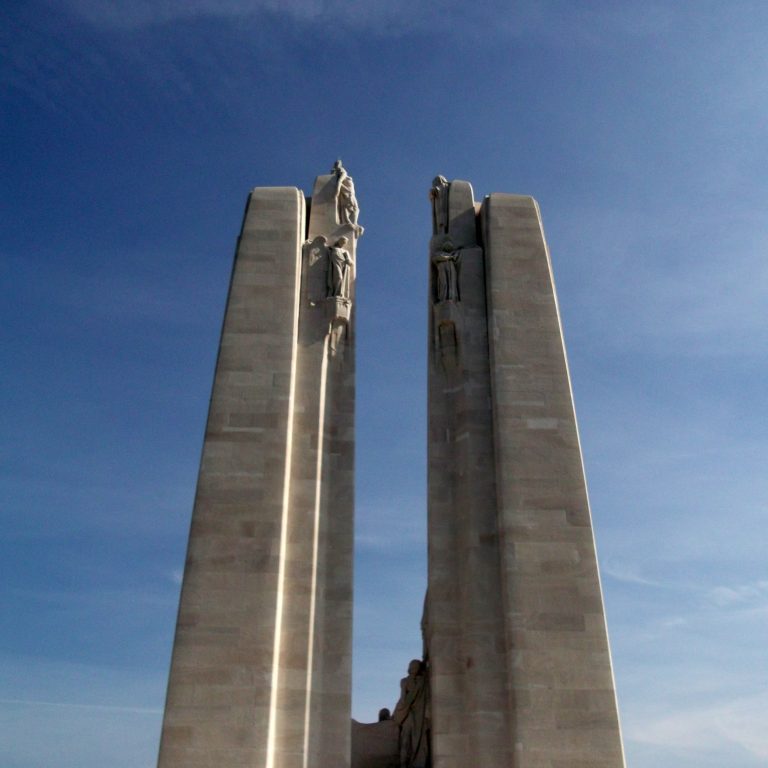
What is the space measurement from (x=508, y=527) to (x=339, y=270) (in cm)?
670

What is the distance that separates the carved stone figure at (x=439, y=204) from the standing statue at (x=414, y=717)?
9778 millimetres

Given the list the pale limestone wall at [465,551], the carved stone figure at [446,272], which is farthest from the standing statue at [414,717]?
the carved stone figure at [446,272]

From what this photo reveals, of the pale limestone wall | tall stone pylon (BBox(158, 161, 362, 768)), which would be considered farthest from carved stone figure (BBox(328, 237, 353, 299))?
the pale limestone wall

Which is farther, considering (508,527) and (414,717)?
(414,717)

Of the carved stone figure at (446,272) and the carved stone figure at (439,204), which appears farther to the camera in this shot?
the carved stone figure at (439,204)

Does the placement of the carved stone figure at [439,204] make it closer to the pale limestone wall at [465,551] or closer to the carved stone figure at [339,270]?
the pale limestone wall at [465,551]

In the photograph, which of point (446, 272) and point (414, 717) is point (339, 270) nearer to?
point (446, 272)

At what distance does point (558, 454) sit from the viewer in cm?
1599

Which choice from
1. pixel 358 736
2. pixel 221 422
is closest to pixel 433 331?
pixel 221 422

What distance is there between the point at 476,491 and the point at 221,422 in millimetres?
5026

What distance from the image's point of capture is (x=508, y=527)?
1520cm

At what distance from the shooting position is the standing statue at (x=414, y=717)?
15.2 metres

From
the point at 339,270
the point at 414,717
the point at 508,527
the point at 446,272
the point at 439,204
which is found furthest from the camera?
the point at 439,204

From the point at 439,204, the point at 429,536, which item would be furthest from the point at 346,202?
the point at 429,536
